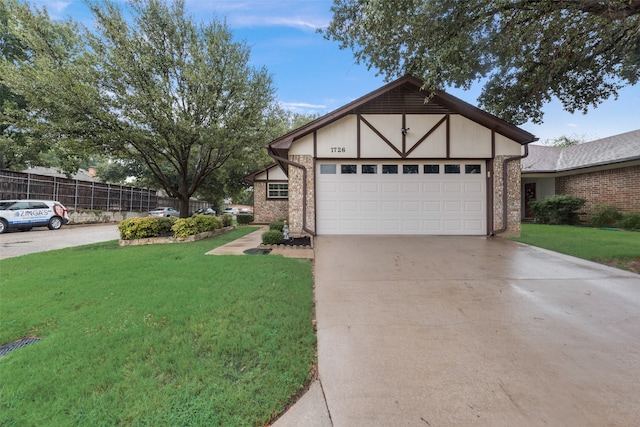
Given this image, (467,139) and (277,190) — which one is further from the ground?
(467,139)

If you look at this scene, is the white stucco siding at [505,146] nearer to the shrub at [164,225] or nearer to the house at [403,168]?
the house at [403,168]

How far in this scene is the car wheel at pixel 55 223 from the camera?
14965mm

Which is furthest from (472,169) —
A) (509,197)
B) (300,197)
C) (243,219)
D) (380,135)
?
(243,219)

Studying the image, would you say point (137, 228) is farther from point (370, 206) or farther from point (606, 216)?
point (606, 216)

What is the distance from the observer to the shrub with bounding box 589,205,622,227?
1321 cm

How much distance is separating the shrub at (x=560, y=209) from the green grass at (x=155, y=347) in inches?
646

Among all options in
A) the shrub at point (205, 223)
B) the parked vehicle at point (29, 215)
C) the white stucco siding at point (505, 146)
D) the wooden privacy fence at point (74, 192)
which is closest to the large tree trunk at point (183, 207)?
the shrub at point (205, 223)

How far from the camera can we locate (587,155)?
1596 centimetres

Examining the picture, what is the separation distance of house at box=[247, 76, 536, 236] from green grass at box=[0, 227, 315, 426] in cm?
464

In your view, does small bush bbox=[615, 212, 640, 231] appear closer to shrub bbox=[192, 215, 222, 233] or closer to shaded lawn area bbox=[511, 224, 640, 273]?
shaded lawn area bbox=[511, 224, 640, 273]

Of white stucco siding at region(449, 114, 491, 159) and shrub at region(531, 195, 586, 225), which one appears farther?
shrub at region(531, 195, 586, 225)

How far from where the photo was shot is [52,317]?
136 inches

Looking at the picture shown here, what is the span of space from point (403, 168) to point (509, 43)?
165 inches

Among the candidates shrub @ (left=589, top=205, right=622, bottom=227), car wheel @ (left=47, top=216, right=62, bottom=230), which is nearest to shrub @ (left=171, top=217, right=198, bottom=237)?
car wheel @ (left=47, top=216, right=62, bottom=230)
